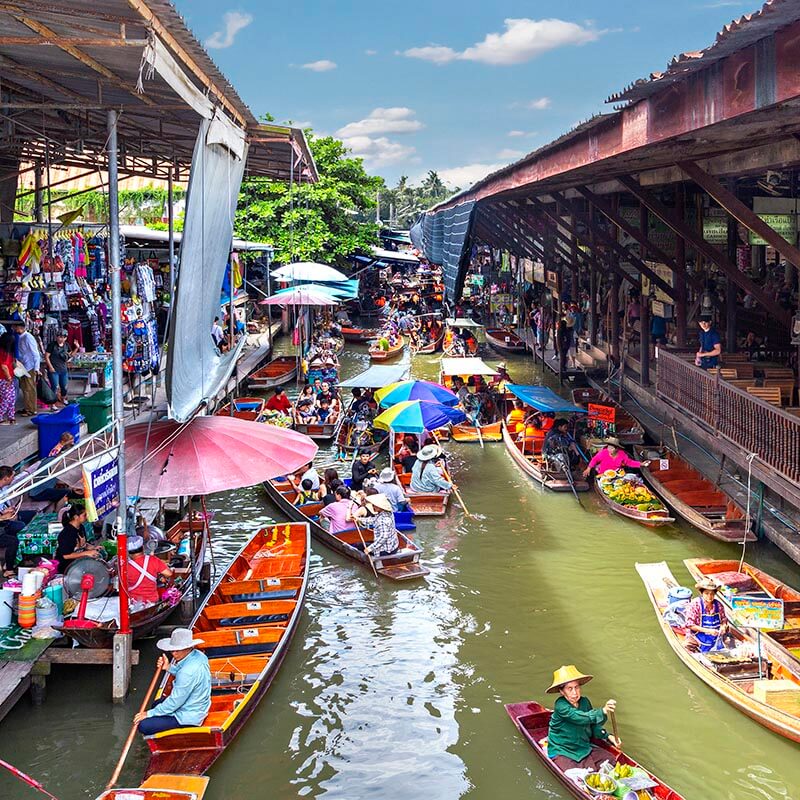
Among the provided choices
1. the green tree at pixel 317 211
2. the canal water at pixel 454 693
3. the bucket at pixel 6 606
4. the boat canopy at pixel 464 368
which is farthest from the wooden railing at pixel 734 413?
the green tree at pixel 317 211

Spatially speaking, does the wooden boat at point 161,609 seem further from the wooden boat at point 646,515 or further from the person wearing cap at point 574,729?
the wooden boat at point 646,515

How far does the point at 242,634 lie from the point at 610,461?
755cm

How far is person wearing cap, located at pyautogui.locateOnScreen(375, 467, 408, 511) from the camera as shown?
13.2 m

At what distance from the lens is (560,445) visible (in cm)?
1623

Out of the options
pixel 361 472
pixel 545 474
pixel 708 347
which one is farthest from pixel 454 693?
pixel 545 474

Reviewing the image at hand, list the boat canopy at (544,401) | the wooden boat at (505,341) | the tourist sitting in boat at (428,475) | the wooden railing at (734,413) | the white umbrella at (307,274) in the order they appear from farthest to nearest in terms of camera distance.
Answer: the wooden boat at (505,341) → the white umbrella at (307,274) → the boat canopy at (544,401) → the tourist sitting in boat at (428,475) → the wooden railing at (734,413)

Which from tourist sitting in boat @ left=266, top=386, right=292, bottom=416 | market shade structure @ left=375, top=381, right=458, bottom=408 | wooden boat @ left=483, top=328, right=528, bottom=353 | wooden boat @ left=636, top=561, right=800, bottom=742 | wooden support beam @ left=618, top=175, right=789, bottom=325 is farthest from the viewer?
wooden boat @ left=483, top=328, right=528, bottom=353

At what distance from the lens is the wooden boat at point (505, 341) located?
3064 cm

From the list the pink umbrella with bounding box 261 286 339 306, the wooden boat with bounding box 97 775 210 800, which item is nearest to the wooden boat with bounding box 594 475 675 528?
the wooden boat with bounding box 97 775 210 800

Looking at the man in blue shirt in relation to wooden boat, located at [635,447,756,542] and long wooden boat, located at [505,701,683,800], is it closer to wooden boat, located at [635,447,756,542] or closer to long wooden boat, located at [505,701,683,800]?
wooden boat, located at [635,447,756,542]

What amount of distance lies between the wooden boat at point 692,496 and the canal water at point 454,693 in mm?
343

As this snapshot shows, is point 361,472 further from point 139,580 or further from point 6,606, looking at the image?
point 6,606

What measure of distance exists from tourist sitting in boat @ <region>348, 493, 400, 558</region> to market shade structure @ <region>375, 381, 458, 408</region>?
12.3ft

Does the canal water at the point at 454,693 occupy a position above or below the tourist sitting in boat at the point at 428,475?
below
